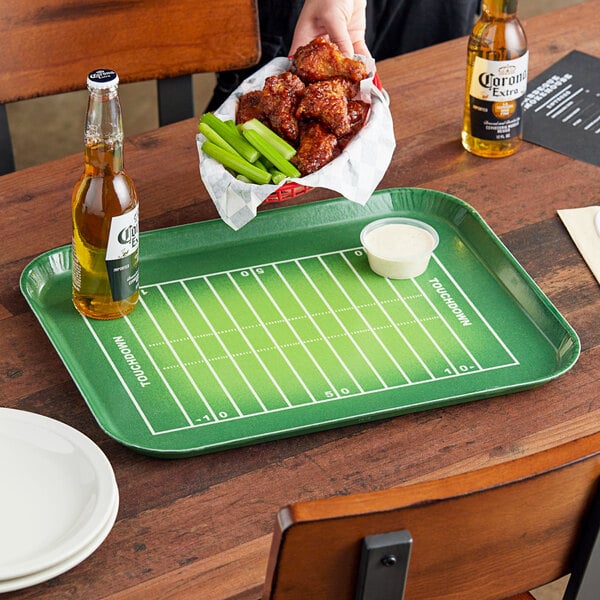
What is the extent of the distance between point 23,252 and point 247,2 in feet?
2.24

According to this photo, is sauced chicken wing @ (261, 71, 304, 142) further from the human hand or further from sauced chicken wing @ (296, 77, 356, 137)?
the human hand

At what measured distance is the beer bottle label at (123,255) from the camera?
1.25 meters

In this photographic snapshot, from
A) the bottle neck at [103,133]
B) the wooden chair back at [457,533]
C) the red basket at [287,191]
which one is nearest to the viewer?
the wooden chair back at [457,533]

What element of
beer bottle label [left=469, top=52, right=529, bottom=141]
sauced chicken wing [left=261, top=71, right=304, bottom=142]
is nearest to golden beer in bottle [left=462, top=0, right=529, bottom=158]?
beer bottle label [left=469, top=52, right=529, bottom=141]

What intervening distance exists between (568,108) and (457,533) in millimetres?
1167

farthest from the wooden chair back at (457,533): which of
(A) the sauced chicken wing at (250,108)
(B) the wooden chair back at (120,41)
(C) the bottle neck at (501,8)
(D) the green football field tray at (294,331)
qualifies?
(B) the wooden chair back at (120,41)

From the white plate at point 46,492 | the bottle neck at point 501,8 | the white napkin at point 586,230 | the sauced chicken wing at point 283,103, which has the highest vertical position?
the bottle neck at point 501,8

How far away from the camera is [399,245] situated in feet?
4.70

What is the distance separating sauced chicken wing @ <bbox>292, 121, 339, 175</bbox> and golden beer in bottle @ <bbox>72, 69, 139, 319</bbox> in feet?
0.86

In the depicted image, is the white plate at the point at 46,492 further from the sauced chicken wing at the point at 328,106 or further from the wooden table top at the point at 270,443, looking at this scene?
the sauced chicken wing at the point at 328,106

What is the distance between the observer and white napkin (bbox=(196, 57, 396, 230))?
1.40 meters

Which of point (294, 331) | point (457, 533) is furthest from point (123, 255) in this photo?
point (457, 533)

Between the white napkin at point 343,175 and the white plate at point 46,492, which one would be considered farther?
the white napkin at point 343,175

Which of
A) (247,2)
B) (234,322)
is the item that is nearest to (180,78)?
(247,2)
